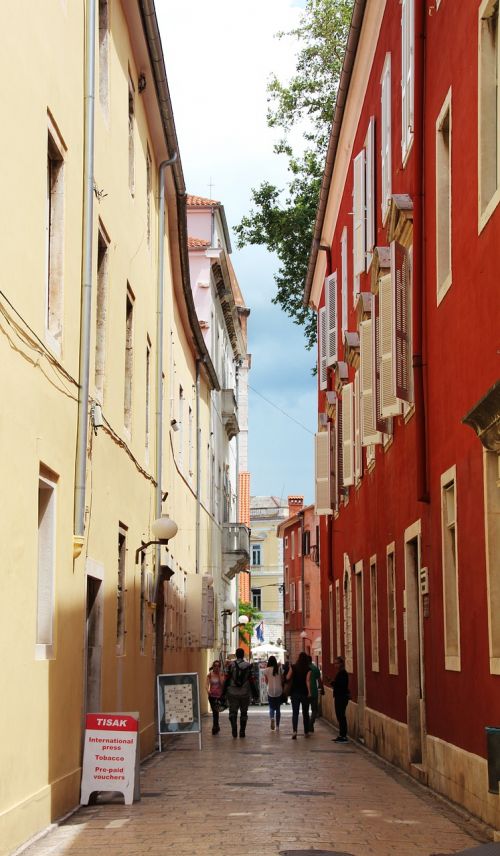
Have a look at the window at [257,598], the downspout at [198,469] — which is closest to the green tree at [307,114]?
the downspout at [198,469]

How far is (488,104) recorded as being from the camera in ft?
37.7

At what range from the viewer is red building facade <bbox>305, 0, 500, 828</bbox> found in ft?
37.9

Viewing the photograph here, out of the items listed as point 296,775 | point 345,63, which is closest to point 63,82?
point 296,775

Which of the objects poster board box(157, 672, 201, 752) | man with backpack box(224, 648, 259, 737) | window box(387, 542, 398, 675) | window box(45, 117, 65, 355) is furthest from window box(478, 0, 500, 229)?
man with backpack box(224, 648, 259, 737)

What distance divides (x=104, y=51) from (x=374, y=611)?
1081cm

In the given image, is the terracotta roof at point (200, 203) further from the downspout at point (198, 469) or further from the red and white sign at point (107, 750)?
the red and white sign at point (107, 750)

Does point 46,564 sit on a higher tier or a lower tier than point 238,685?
higher

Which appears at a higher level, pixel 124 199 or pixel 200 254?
pixel 200 254

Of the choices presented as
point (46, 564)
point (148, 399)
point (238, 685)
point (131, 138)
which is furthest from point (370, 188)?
point (46, 564)

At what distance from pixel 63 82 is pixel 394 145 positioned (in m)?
7.32

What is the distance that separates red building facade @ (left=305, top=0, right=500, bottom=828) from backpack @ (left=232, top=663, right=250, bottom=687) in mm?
2097

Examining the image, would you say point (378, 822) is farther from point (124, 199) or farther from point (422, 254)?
point (124, 199)

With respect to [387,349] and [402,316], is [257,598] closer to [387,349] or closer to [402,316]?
[387,349]

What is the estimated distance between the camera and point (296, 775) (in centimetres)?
1720
